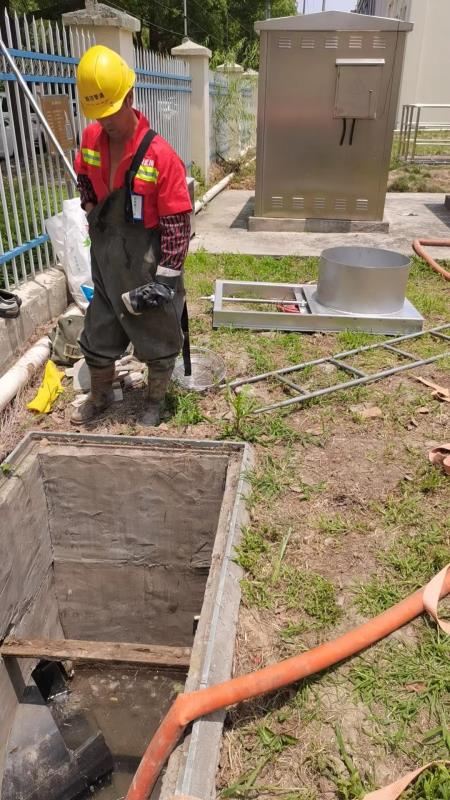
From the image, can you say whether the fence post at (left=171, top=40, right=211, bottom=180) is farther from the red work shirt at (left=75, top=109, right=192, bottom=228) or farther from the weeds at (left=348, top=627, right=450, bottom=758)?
the weeds at (left=348, top=627, right=450, bottom=758)

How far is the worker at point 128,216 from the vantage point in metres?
2.76

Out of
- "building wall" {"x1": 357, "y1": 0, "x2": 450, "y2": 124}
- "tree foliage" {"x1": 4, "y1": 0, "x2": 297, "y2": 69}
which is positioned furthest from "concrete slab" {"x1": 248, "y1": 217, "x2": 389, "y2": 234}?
"building wall" {"x1": 357, "y1": 0, "x2": 450, "y2": 124}

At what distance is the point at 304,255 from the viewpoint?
6.97m

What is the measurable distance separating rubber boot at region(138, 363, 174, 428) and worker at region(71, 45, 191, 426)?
0.39 ft

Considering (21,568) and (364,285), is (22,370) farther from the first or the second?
(364,285)

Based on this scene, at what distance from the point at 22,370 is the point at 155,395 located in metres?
0.97

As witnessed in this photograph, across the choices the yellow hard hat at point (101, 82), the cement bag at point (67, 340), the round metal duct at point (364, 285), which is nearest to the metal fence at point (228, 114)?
the round metal duct at point (364, 285)

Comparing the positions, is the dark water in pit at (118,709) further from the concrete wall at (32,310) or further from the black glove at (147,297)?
the concrete wall at (32,310)

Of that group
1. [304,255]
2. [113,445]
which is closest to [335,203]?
[304,255]

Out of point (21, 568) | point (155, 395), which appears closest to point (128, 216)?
point (155, 395)

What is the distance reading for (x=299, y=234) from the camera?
8094 mm

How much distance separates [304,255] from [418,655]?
5.43 metres

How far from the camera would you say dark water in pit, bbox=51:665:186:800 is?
11.5 ft

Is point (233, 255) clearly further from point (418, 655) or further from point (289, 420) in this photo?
point (418, 655)
